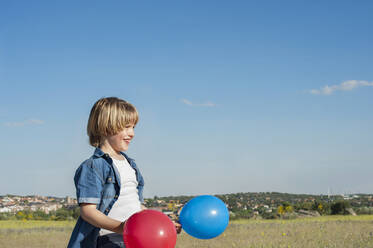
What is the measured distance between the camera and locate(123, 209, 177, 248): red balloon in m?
2.59

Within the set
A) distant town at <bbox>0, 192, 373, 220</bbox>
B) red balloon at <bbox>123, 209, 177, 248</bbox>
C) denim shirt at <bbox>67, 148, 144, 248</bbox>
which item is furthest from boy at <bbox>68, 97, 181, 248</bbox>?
distant town at <bbox>0, 192, 373, 220</bbox>

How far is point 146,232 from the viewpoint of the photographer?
102 inches

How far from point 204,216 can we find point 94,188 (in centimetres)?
99

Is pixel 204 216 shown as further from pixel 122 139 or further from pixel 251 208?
pixel 251 208

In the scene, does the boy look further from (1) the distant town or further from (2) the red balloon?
(1) the distant town

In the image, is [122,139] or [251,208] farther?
[251,208]

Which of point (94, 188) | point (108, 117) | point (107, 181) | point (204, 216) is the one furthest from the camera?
point (204, 216)

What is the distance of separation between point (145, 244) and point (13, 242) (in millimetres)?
8678

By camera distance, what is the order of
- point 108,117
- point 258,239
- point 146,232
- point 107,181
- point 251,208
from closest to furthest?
point 146,232 < point 107,181 < point 108,117 < point 258,239 < point 251,208

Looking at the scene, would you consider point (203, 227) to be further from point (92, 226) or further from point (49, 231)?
point (49, 231)

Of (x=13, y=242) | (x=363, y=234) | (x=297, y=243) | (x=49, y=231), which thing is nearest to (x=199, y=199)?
(x=297, y=243)

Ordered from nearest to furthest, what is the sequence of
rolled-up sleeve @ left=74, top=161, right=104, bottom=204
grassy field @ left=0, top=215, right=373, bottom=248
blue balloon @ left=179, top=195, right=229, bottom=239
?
rolled-up sleeve @ left=74, top=161, right=104, bottom=204 < blue balloon @ left=179, top=195, right=229, bottom=239 < grassy field @ left=0, top=215, right=373, bottom=248

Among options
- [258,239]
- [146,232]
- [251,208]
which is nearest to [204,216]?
[146,232]

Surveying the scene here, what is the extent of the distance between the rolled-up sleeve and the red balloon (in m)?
0.28
